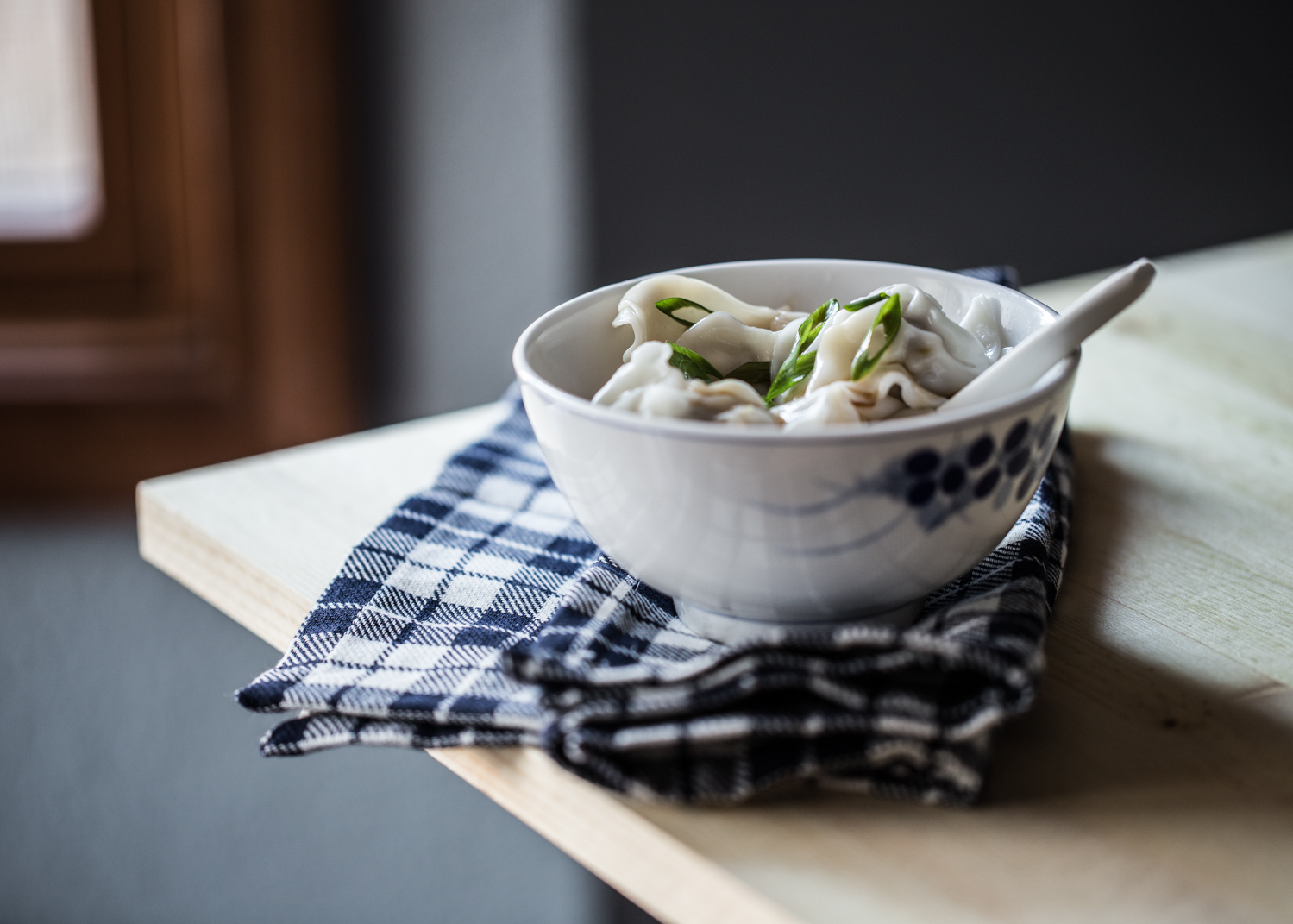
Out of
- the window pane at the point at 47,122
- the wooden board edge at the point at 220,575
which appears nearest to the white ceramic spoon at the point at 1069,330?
the wooden board edge at the point at 220,575

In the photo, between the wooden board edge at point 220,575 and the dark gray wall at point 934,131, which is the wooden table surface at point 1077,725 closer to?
the wooden board edge at point 220,575

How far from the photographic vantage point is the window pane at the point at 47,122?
55.3 inches

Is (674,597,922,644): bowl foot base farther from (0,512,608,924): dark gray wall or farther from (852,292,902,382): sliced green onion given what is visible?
(0,512,608,924): dark gray wall

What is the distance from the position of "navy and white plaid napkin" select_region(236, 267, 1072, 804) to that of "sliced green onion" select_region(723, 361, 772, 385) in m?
0.10

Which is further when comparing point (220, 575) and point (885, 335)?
point (220, 575)

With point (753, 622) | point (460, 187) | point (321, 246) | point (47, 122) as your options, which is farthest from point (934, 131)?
point (753, 622)

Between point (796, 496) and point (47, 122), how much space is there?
4.59 feet

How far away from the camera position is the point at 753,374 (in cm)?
51

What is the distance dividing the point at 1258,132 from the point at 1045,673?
163 centimetres

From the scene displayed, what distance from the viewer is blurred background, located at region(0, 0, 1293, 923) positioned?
4.54 ft

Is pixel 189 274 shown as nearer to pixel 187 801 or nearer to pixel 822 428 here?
pixel 187 801

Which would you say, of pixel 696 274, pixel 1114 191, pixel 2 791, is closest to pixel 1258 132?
pixel 1114 191

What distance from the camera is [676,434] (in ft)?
1.26

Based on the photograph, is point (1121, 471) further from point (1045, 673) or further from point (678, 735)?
point (678, 735)
